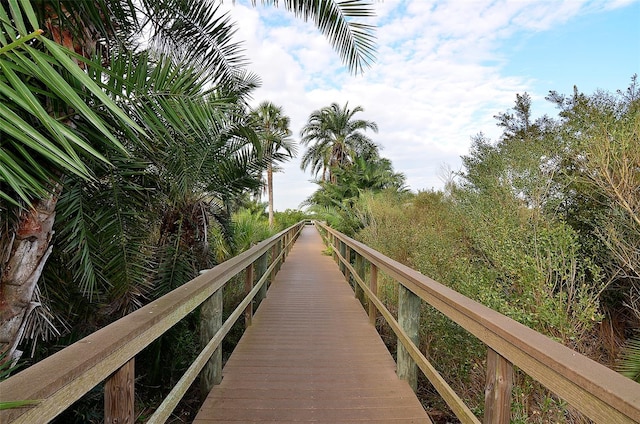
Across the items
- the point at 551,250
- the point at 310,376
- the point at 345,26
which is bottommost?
the point at 310,376

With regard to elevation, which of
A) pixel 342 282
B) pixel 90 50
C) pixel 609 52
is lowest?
pixel 342 282

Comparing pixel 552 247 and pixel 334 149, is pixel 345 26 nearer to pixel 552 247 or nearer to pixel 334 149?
pixel 552 247

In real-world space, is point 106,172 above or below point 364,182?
below

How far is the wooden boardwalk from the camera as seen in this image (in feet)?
7.63

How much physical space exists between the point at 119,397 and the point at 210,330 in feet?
3.92

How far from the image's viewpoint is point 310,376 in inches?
114

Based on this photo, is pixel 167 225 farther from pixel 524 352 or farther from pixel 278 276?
pixel 524 352

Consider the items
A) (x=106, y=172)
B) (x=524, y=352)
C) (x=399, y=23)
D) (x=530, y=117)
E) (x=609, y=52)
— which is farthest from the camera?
(x=530, y=117)

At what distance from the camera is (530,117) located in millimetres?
18359

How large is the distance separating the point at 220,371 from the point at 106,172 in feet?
6.11

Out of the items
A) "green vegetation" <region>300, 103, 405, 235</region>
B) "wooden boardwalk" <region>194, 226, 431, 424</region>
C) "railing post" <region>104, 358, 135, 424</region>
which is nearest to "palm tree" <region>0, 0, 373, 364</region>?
"railing post" <region>104, 358, 135, 424</region>

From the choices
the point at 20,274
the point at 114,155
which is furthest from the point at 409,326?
the point at 114,155

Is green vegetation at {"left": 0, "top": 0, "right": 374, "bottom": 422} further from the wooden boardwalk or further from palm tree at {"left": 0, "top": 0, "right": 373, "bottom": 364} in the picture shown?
the wooden boardwalk

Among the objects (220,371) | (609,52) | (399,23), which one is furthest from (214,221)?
(609,52)
